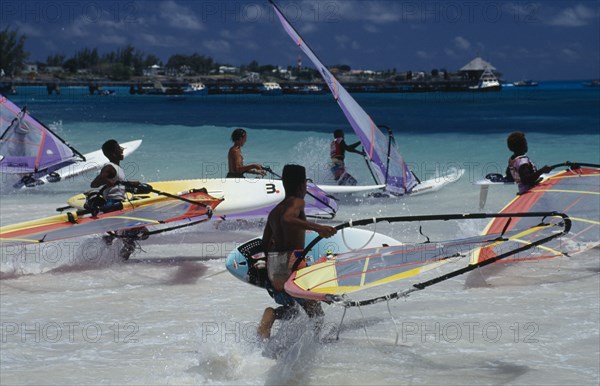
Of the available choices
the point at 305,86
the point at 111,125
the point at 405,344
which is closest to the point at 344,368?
the point at 405,344

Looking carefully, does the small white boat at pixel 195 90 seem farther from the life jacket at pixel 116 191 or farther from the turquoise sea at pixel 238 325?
the life jacket at pixel 116 191

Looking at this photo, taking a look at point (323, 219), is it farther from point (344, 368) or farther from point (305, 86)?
point (305, 86)

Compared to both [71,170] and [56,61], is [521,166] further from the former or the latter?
[56,61]

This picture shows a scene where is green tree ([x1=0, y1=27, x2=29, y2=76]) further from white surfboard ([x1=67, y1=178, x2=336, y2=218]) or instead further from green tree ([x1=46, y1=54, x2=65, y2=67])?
white surfboard ([x1=67, y1=178, x2=336, y2=218])

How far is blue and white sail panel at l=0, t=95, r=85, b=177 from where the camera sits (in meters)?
12.9

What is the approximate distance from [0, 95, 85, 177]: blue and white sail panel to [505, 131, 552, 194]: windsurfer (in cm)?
807

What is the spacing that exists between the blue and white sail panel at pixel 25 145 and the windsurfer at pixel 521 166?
8069mm

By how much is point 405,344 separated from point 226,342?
1387mm

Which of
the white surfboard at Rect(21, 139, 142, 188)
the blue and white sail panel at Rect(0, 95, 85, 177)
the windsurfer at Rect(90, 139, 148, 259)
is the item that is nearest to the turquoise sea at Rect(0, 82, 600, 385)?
the windsurfer at Rect(90, 139, 148, 259)

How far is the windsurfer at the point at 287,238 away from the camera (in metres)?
4.55

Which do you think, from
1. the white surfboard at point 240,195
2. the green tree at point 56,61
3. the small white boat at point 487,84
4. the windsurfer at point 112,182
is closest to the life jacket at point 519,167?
the white surfboard at point 240,195

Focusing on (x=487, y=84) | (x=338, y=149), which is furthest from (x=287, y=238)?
(x=487, y=84)

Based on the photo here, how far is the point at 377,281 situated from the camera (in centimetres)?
A: 438

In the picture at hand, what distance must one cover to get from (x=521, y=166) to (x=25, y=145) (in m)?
8.92
